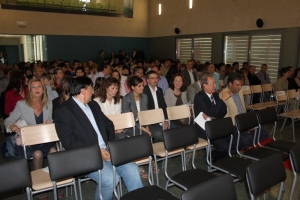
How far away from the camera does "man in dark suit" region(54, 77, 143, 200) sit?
2.58 metres

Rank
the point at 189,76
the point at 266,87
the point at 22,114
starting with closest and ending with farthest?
the point at 22,114 → the point at 266,87 → the point at 189,76

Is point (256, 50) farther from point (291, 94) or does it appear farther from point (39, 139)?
point (39, 139)

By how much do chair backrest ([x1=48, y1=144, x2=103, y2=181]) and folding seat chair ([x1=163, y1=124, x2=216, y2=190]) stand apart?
2.60 ft

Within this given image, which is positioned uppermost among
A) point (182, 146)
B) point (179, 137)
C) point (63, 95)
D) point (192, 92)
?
point (63, 95)

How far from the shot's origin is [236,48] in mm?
9758

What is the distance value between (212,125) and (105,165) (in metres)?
1.38

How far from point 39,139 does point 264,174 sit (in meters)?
2.43

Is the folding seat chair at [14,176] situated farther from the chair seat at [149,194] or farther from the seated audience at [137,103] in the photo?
the seated audience at [137,103]

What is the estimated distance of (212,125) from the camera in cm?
312

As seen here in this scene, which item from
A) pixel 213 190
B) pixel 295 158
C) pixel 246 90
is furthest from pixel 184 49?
pixel 213 190

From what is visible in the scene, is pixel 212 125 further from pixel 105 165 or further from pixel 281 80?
pixel 281 80

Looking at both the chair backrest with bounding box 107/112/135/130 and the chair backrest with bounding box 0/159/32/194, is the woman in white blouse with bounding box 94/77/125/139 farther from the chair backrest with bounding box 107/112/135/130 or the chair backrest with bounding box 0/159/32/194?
the chair backrest with bounding box 0/159/32/194

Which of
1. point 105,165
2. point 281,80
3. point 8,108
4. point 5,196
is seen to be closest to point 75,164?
point 105,165

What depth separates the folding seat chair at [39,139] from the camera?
2.41 meters
